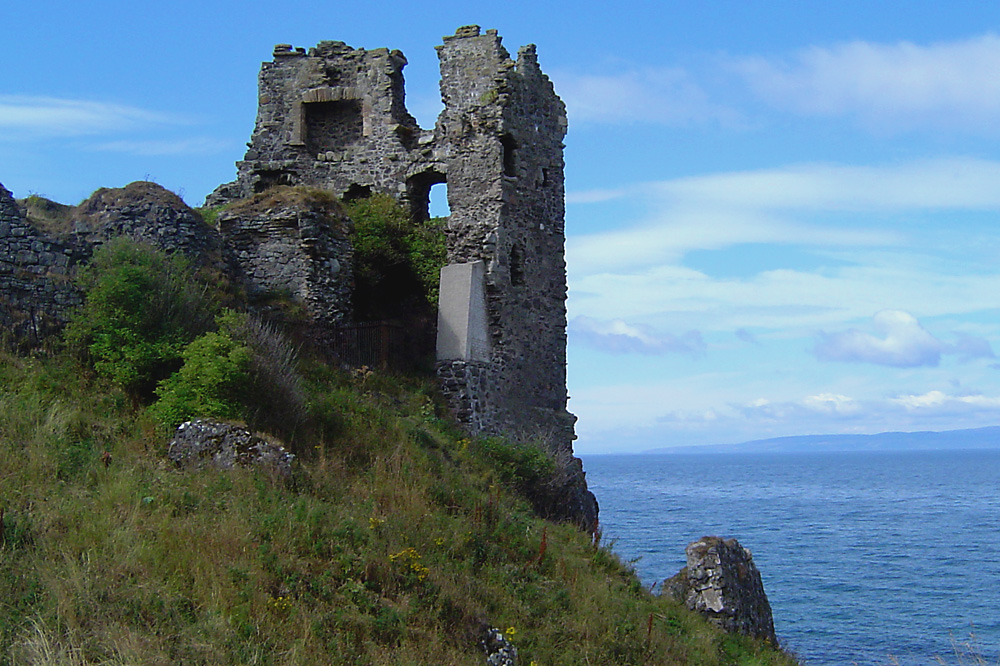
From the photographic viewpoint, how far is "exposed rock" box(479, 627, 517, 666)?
34.3 ft

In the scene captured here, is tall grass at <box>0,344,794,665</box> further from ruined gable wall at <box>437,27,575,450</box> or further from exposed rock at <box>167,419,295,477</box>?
ruined gable wall at <box>437,27,575,450</box>

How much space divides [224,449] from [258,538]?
1.92 metres

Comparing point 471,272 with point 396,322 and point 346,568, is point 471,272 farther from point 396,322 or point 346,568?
point 346,568

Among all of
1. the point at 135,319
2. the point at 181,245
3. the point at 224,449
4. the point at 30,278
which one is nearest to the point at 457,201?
the point at 181,245

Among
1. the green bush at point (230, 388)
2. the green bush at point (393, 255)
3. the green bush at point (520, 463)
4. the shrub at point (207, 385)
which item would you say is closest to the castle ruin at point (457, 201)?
the green bush at point (393, 255)

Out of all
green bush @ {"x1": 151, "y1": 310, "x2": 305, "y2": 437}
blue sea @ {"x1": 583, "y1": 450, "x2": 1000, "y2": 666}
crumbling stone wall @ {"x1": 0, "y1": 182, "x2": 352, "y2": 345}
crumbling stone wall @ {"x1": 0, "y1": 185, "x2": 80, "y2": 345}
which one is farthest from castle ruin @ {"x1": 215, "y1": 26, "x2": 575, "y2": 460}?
crumbling stone wall @ {"x1": 0, "y1": 185, "x2": 80, "y2": 345}

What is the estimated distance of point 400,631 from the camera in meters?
9.98

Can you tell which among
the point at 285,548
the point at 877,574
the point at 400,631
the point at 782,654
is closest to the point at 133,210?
the point at 285,548

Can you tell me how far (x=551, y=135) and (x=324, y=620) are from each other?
1417 centimetres

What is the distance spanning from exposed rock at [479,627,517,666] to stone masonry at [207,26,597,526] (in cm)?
794

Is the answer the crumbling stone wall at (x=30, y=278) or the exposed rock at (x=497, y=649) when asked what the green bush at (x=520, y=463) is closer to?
the exposed rock at (x=497, y=649)

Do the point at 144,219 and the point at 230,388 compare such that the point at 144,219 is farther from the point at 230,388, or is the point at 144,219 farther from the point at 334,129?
the point at 334,129

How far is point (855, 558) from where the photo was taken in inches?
1683

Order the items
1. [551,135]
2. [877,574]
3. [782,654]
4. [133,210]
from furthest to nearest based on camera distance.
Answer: [877,574] < [551,135] < [133,210] < [782,654]
